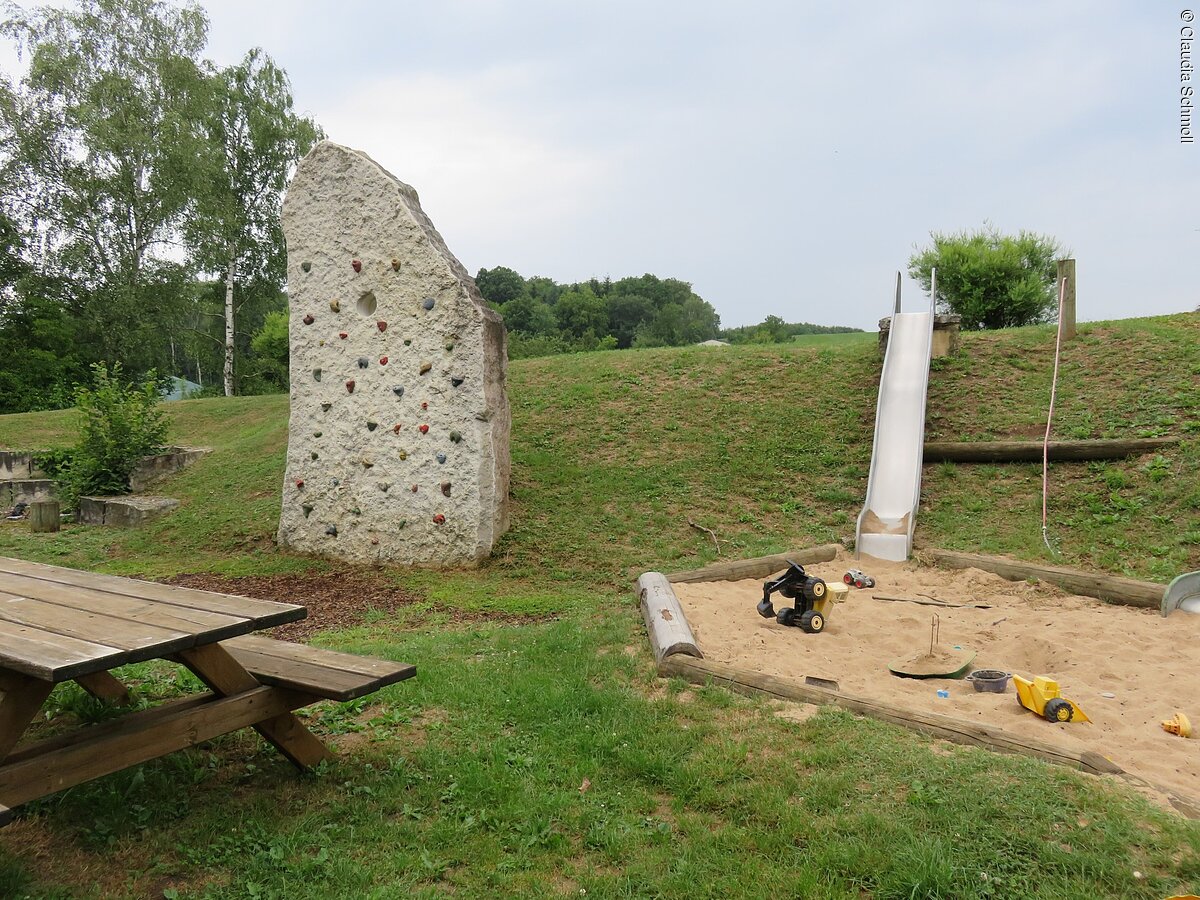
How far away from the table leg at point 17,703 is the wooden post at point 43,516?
9750 mm

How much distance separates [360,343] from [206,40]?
22.2 metres

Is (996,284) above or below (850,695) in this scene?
above

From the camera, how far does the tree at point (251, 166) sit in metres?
24.8

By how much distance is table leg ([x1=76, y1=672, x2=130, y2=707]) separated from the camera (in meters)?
3.82

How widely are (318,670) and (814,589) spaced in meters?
3.44

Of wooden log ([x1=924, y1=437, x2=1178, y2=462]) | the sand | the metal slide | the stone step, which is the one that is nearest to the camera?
the sand

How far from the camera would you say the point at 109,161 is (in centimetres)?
2280

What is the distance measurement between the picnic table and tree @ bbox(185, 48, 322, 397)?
23.5m

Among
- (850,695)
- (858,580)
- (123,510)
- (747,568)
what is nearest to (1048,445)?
(858,580)

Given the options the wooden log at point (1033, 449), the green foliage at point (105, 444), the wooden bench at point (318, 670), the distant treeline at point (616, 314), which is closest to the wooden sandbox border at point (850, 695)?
the wooden bench at point (318, 670)

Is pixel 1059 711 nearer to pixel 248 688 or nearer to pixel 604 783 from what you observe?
pixel 604 783

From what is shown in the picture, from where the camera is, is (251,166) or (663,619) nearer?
(663,619)

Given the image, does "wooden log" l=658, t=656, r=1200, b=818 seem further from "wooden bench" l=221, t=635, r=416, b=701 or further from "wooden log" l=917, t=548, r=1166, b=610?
"wooden log" l=917, t=548, r=1166, b=610

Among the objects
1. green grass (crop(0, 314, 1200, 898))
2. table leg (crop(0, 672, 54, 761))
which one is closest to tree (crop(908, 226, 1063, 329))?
green grass (crop(0, 314, 1200, 898))
